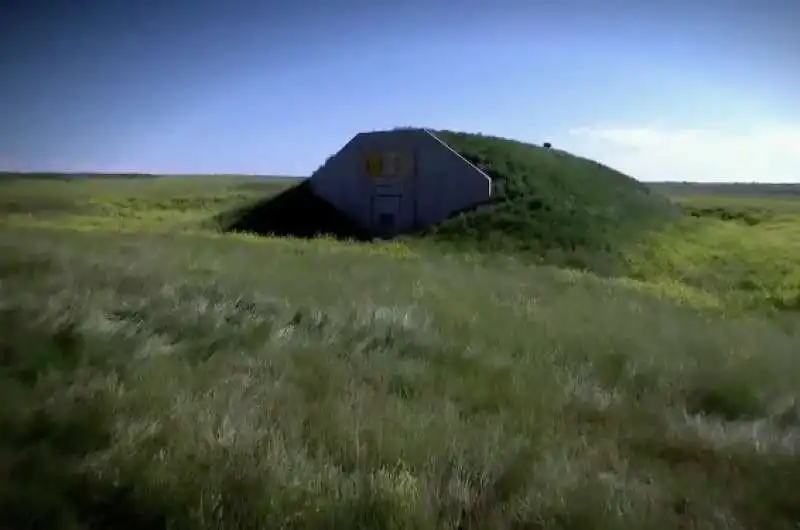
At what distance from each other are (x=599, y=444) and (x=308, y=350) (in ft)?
9.13

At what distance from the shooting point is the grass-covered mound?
30.4 m

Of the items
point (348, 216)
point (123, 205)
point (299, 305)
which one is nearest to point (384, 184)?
point (348, 216)

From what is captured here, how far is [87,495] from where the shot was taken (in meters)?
3.69

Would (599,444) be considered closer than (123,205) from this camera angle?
Yes

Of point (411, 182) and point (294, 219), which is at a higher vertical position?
point (411, 182)

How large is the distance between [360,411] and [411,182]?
100ft

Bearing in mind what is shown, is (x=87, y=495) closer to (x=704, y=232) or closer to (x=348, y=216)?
(x=348, y=216)

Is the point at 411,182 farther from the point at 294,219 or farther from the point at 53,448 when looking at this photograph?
the point at 53,448

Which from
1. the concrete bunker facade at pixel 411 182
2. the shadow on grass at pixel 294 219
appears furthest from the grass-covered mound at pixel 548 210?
the shadow on grass at pixel 294 219

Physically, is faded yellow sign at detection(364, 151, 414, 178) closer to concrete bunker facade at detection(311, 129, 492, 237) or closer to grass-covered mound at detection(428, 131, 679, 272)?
concrete bunker facade at detection(311, 129, 492, 237)

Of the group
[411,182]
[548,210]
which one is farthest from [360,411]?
[411,182]

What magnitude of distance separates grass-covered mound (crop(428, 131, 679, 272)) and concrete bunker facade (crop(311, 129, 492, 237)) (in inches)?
50.2

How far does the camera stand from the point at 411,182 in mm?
35094

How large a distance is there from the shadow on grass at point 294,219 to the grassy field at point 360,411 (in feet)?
77.2
